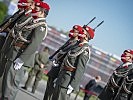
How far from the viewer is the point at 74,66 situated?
36.9ft

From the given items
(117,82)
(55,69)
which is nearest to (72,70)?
(55,69)

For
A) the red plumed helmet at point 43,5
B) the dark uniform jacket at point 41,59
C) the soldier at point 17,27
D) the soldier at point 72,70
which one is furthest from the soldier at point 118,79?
the dark uniform jacket at point 41,59

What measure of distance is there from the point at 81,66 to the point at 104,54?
25432mm

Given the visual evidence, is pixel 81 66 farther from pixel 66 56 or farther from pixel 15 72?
pixel 15 72

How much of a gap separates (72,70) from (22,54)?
1.57m

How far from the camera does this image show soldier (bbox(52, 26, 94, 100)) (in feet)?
36.2

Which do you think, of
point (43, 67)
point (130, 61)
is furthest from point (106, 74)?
point (130, 61)

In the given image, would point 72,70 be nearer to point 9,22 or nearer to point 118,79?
point 118,79

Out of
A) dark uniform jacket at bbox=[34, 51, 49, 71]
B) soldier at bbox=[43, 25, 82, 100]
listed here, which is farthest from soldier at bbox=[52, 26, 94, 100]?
dark uniform jacket at bbox=[34, 51, 49, 71]

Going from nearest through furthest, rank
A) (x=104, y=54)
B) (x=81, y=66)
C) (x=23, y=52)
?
1. (x=23, y=52)
2. (x=81, y=66)
3. (x=104, y=54)

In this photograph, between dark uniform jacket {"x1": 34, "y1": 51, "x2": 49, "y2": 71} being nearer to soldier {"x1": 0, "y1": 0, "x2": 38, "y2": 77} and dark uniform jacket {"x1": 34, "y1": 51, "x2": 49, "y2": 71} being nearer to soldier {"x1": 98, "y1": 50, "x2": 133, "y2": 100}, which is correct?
soldier {"x1": 98, "y1": 50, "x2": 133, "y2": 100}

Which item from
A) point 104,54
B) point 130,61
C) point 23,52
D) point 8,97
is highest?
point 104,54

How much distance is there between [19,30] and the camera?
10.3 meters

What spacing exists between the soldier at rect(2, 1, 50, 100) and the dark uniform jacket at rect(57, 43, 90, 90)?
1.22 m
